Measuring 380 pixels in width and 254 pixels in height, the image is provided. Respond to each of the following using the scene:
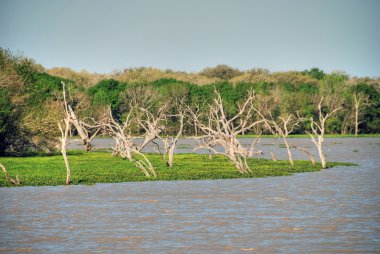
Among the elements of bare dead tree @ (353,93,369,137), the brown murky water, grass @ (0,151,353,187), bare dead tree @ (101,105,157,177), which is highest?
bare dead tree @ (353,93,369,137)

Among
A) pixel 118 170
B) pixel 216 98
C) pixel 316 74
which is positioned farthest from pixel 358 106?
pixel 118 170

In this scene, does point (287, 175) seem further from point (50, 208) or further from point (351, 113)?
point (351, 113)

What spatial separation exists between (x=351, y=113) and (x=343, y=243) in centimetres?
11870

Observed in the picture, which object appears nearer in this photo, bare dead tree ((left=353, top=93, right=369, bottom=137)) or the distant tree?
bare dead tree ((left=353, top=93, right=369, bottom=137))

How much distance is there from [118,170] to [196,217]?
21.3m

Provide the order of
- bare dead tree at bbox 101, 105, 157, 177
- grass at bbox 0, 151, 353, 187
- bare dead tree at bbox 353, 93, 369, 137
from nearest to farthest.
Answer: grass at bbox 0, 151, 353, 187
bare dead tree at bbox 101, 105, 157, 177
bare dead tree at bbox 353, 93, 369, 137

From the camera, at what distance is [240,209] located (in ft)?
111

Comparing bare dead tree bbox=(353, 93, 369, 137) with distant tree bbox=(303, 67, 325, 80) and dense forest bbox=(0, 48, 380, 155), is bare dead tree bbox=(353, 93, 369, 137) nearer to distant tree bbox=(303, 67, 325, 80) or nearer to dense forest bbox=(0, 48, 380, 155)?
dense forest bbox=(0, 48, 380, 155)

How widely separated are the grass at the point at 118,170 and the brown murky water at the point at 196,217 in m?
1.99

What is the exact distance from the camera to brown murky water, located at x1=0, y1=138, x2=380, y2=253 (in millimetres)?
24766

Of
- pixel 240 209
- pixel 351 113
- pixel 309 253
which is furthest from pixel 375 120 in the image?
pixel 309 253

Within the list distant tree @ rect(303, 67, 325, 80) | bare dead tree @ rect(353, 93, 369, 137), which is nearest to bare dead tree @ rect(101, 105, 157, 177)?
bare dead tree @ rect(353, 93, 369, 137)

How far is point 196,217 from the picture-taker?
3097 centimetres

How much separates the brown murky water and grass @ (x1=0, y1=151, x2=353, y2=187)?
199 cm
